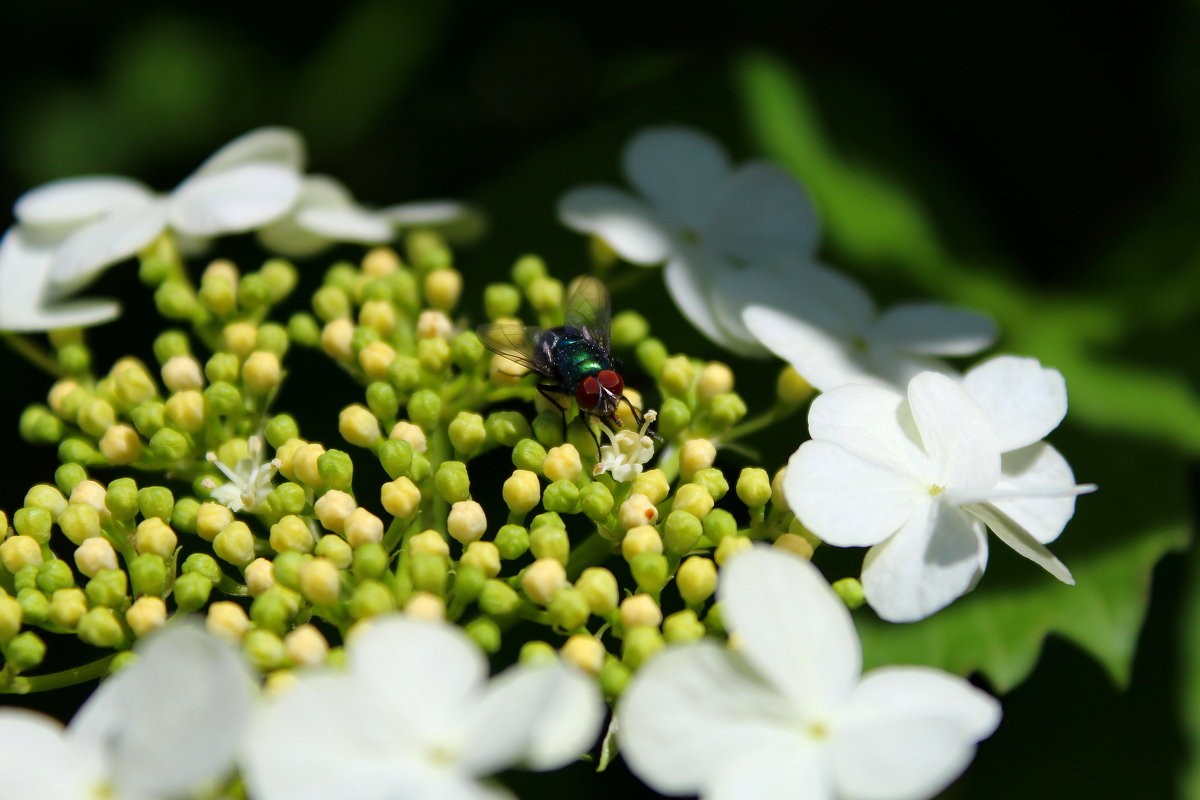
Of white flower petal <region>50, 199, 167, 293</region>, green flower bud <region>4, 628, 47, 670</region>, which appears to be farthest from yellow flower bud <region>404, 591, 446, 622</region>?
white flower petal <region>50, 199, 167, 293</region>

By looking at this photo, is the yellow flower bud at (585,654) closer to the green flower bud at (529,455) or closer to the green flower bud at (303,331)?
the green flower bud at (529,455)

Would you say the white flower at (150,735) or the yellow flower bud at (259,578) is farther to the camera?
the yellow flower bud at (259,578)

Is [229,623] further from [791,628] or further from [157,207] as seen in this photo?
[157,207]

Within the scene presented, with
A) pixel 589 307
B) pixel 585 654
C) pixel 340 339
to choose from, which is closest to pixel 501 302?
pixel 589 307

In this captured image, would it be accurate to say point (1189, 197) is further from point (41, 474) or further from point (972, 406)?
point (41, 474)

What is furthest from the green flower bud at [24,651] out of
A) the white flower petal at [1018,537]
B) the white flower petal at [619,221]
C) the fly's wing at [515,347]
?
the white flower petal at [1018,537]
